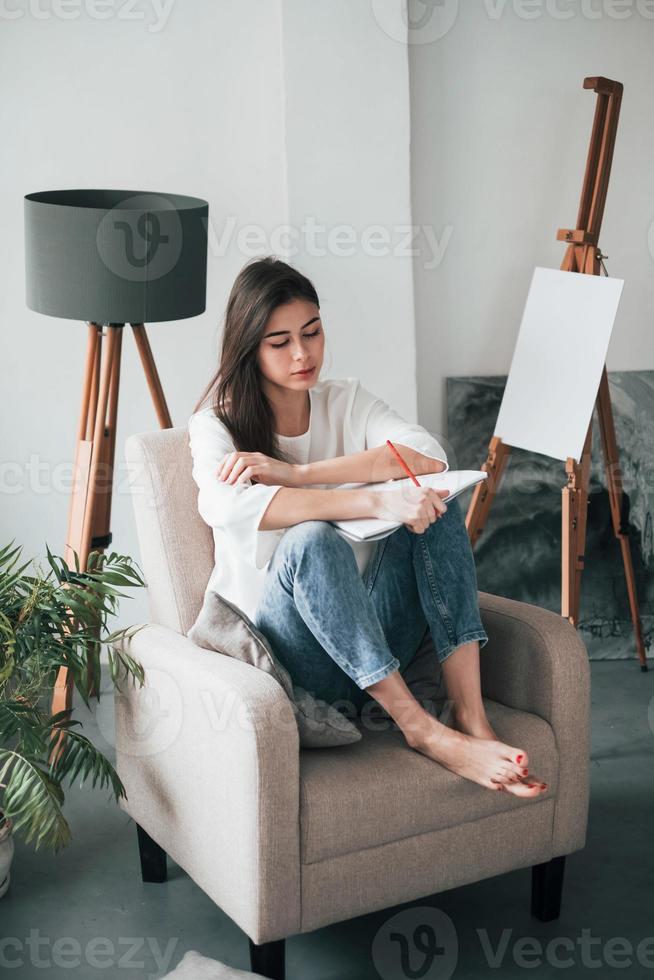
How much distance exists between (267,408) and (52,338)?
1298 millimetres

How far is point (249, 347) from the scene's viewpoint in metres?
2.33

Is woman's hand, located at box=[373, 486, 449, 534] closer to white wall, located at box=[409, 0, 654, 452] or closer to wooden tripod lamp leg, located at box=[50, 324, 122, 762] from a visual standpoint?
wooden tripod lamp leg, located at box=[50, 324, 122, 762]

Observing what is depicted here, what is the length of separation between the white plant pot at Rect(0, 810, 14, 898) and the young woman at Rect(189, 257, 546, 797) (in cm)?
68

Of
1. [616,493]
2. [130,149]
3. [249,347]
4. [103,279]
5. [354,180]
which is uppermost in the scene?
[130,149]

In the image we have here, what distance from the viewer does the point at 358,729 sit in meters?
2.14

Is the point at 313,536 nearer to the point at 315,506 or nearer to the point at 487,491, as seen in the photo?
the point at 315,506

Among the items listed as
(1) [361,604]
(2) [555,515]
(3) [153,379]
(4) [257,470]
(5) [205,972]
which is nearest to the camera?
(5) [205,972]

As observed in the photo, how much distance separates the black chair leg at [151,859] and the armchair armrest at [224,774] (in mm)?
145

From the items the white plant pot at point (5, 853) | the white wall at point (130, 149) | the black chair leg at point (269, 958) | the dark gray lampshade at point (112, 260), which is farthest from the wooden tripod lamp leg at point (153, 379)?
the black chair leg at point (269, 958)

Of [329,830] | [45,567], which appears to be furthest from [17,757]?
[45,567]

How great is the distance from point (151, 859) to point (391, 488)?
0.95 meters

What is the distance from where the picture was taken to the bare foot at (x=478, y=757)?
2.00 meters

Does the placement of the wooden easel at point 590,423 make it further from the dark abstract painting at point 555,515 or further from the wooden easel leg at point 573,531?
the dark abstract painting at point 555,515

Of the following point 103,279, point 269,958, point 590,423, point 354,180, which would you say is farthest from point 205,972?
A: point 354,180
